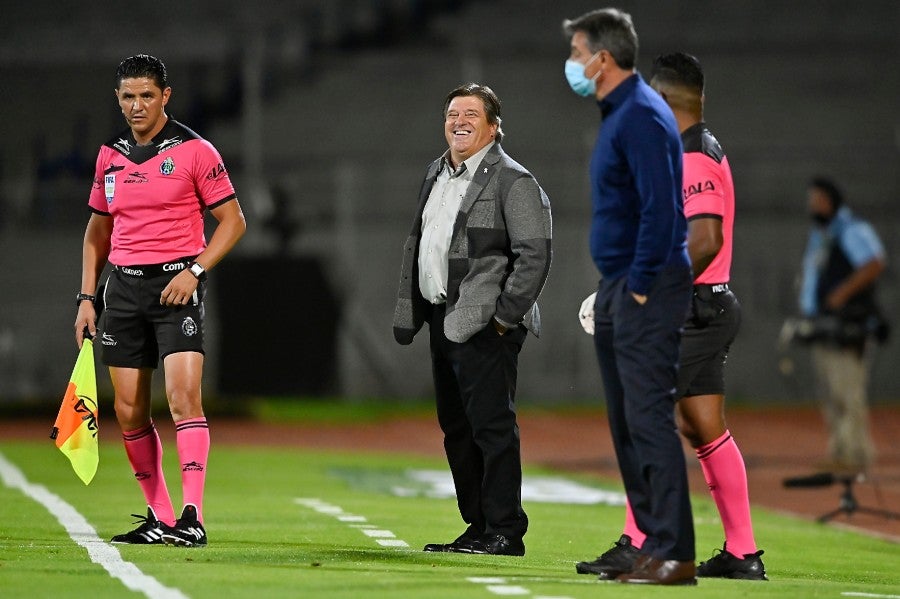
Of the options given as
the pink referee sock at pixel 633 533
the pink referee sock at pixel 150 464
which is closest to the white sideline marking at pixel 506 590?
the pink referee sock at pixel 633 533

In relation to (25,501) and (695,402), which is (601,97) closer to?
(695,402)

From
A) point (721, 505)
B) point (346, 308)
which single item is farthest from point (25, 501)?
point (346, 308)

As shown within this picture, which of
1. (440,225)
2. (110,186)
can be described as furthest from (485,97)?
(110,186)

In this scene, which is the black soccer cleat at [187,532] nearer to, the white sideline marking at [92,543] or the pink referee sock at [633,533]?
the white sideline marking at [92,543]

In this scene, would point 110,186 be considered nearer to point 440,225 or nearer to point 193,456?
point 193,456

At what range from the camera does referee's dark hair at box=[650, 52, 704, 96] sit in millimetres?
7121

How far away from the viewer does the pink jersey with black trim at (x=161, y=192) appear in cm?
777

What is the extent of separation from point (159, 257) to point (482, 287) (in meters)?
1.52

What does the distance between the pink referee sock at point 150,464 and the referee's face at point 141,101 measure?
1444 mm

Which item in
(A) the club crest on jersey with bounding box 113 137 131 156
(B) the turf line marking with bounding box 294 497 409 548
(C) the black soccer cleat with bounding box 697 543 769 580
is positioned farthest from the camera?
(B) the turf line marking with bounding box 294 497 409 548

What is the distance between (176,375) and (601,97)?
8.41 feet

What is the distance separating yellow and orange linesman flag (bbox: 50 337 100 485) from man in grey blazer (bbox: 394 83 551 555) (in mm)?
1498

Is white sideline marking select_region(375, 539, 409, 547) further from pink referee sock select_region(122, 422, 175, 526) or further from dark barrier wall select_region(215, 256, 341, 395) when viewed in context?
dark barrier wall select_region(215, 256, 341, 395)

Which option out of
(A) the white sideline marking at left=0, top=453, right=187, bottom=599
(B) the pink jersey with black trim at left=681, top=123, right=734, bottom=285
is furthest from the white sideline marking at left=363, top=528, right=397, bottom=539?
(B) the pink jersey with black trim at left=681, top=123, right=734, bottom=285
